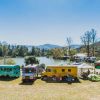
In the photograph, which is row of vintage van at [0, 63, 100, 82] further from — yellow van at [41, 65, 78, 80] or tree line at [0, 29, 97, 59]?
tree line at [0, 29, 97, 59]

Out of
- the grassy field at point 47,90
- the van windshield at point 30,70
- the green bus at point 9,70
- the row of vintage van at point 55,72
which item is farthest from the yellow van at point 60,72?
the green bus at point 9,70

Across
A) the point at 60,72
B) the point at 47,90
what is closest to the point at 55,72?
the point at 60,72

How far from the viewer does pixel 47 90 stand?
94.8ft

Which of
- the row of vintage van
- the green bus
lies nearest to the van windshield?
the row of vintage van

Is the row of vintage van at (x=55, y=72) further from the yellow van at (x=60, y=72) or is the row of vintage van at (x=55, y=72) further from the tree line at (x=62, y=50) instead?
the tree line at (x=62, y=50)

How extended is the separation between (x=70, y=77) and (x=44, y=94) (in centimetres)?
953

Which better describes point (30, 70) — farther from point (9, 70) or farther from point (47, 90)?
point (47, 90)

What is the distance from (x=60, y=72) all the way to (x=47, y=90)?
7783 mm

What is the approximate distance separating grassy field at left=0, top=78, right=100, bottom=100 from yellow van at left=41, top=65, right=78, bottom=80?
168cm

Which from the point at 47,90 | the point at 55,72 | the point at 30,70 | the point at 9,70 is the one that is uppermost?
the point at 30,70

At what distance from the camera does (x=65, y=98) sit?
24953mm

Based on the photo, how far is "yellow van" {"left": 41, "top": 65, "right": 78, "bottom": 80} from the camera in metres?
35.9

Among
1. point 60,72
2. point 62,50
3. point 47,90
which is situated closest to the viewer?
point 47,90

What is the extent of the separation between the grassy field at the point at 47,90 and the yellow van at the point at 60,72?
1.68 meters
